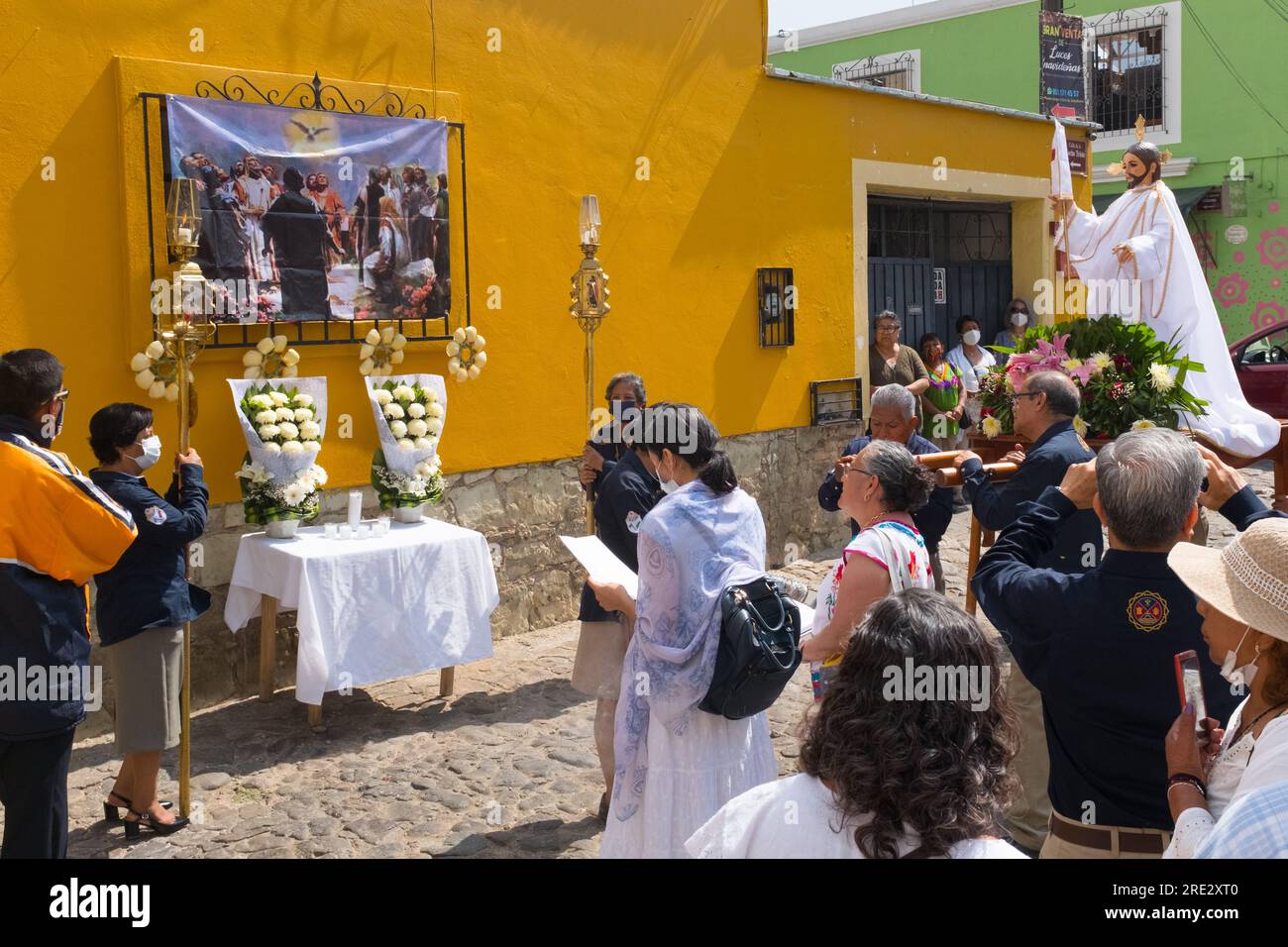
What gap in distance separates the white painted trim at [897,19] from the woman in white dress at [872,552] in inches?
722

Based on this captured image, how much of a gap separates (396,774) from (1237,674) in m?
4.51

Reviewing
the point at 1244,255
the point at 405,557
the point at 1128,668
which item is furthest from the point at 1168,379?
the point at 1244,255

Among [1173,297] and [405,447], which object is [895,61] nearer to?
[1173,297]

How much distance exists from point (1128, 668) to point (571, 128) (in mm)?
6924

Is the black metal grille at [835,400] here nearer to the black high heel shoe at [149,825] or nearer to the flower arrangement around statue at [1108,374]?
the flower arrangement around statue at [1108,374]

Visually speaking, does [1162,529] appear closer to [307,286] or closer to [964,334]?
[307,286]

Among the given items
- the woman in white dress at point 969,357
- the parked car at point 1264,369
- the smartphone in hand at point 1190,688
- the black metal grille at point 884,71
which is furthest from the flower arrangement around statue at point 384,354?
the black metal grille at point 884,71

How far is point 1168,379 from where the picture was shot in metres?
5.85

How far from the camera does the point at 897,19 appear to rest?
71.6 ft

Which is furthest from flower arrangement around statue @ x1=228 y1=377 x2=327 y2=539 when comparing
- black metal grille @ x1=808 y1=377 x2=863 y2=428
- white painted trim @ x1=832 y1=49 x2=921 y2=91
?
A: white painted trim @ x1=832 y1=49 x2=921 y2=91

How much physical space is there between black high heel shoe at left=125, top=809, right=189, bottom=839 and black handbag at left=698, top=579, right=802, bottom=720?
287 cm

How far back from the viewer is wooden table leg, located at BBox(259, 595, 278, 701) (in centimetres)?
711

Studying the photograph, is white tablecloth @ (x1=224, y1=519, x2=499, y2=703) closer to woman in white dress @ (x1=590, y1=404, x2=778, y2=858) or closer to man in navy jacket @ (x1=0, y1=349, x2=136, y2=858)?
man in navy jacket @ (x1=0, y1=349, x2=136, y2=858)

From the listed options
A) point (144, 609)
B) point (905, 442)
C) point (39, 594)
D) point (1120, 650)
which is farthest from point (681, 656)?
point (905, 442)
